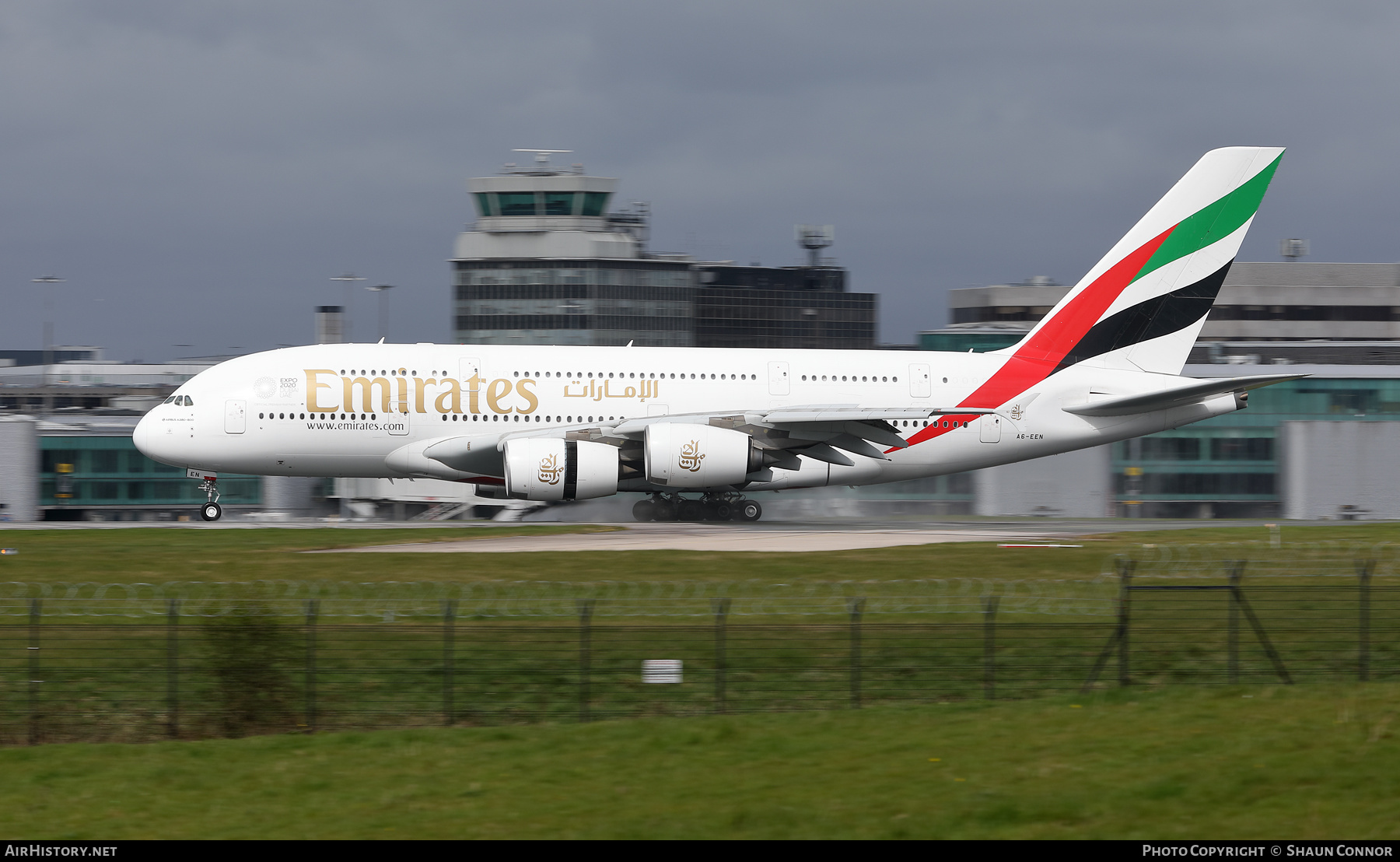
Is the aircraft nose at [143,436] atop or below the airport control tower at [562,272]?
below

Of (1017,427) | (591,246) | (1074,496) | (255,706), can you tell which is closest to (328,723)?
(255,706)

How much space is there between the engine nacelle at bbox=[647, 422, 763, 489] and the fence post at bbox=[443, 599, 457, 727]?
19712 mm

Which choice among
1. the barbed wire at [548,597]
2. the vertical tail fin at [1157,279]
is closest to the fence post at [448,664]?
the barbed wire at [548,597]

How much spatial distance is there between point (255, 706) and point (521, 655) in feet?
12.1

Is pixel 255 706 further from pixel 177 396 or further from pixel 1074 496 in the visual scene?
pixel 1074 496

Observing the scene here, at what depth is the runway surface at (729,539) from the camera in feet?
106

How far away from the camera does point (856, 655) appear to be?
18.6 metres

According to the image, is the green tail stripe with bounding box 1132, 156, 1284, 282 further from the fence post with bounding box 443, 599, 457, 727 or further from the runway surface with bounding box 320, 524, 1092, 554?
the fence post with bounding box 443, 599, 457, 727

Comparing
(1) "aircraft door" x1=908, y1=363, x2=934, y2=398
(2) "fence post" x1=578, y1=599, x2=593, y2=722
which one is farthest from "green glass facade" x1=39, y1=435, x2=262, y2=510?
(2) "fence post" x1=578, y1=599, x2=593, y2=722

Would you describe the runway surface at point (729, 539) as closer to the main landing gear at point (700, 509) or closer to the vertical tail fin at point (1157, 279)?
the main landing gear at point (700, 509)

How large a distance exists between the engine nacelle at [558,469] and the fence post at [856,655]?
19.3m

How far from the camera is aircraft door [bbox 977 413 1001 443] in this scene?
139 feet

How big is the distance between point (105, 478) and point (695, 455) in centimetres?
3802

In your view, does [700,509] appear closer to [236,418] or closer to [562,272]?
[236,418]
